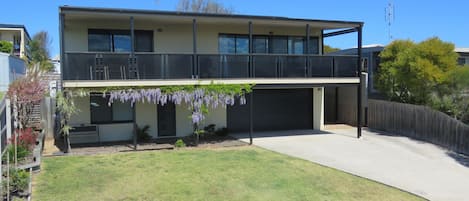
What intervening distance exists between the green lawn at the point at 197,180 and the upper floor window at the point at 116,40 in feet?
17.6

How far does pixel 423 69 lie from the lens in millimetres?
17453

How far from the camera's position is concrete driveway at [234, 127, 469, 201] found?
34.6 feet

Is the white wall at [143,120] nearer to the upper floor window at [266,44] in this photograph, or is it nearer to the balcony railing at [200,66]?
the balcony railing at [200,66]

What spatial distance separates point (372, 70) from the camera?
23984mm

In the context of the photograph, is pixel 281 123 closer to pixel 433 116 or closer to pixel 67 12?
pixel 433 116

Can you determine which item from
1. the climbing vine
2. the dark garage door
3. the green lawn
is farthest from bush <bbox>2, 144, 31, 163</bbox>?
the dark garage door

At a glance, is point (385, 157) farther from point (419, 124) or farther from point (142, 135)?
point (142, 135)

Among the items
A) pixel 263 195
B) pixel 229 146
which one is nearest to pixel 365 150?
pixel 229 146

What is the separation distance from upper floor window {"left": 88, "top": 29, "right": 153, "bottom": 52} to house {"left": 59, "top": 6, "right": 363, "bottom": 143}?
0.04m

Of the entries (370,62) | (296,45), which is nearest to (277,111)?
(296,45)

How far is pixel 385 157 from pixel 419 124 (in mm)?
4792

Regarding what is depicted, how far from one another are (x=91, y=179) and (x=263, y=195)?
4378 millimetres

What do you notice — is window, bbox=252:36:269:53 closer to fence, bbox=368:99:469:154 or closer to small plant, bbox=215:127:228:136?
small plant, bbox=215:127:228:136

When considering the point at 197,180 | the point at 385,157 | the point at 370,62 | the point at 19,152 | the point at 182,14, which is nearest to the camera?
the point at 197,180
